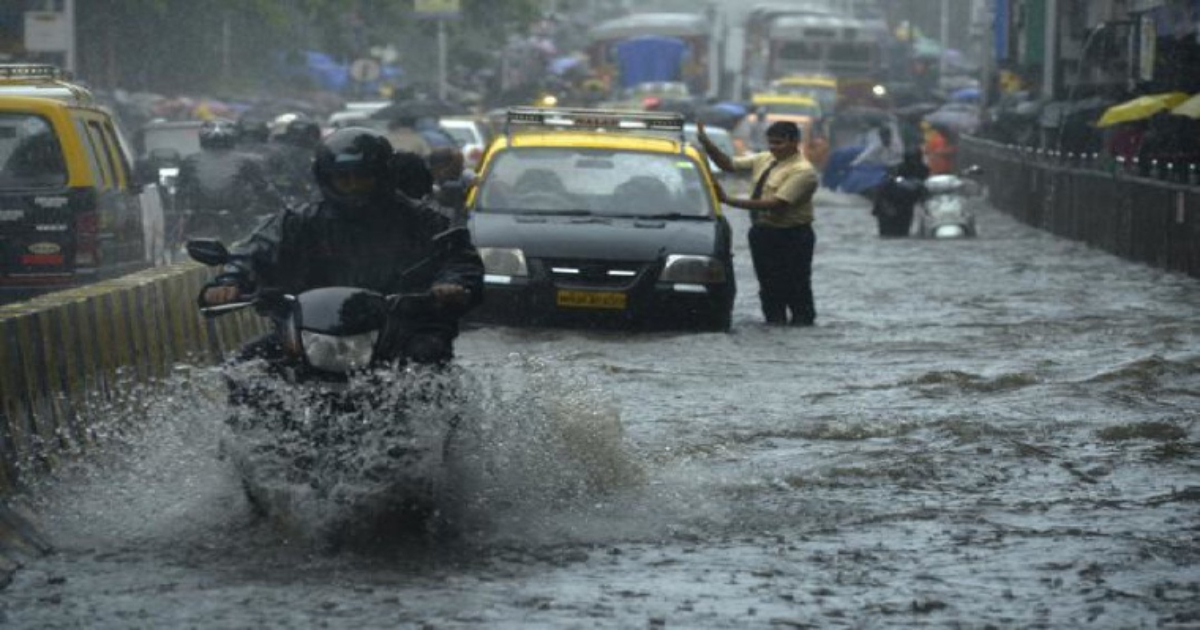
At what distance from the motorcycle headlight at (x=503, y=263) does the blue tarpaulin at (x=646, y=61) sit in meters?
62.9

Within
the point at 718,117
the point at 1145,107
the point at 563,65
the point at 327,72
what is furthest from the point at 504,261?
the point at 563,65

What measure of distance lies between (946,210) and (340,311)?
26.4 metres

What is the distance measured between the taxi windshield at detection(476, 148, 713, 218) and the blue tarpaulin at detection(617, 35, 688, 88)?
2419 inches

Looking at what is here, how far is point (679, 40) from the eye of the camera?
8175 cm

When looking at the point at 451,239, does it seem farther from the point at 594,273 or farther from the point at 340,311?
the point at 594,273

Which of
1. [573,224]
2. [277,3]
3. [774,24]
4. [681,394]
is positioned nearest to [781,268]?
[573,224]

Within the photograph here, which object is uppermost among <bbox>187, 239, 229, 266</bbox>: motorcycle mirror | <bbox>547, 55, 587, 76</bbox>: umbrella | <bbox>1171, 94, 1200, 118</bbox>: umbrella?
<bbox>547, 55, 587, 76</bbox>: umbrella

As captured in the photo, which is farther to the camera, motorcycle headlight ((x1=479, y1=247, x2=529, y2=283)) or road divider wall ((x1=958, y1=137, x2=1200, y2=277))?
road divider wall ((x1=958, y1=137, x2=1200, y2=277))

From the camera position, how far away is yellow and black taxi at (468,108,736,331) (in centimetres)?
1681

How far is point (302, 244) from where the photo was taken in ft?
28.9

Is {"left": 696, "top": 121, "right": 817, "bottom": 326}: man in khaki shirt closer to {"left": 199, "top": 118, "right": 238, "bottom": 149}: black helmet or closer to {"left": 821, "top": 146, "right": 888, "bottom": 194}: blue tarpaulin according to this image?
{"left": 199, "top": 118, "right": 238, "bottom": 149}: black helmet

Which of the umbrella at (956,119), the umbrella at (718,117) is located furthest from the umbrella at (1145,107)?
the umbrella at (718,117)

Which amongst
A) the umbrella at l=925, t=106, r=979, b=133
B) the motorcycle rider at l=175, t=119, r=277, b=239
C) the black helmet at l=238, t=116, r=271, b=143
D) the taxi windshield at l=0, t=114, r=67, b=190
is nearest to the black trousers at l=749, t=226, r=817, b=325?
the taxi windshield at l=0, t=114, r=67, b=190

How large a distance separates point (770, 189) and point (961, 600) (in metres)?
10.6
